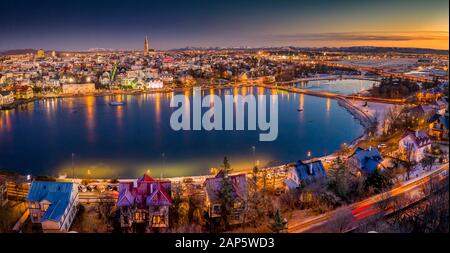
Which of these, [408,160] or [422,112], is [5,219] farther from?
[422,112]

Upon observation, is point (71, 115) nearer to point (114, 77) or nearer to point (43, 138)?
point (43, 138)

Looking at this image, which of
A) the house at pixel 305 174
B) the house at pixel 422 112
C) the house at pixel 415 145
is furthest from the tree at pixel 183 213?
the house at pixel 422 112

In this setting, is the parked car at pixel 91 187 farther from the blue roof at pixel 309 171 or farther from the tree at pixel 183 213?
the blue roof at pixel 309 171

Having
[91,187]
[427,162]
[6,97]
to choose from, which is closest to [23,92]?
[6,97]

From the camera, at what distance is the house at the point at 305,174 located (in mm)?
3114

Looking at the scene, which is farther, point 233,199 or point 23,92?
point 23,92

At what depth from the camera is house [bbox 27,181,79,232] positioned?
250cm

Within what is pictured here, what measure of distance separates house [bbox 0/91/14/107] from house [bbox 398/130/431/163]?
8279 millimetres

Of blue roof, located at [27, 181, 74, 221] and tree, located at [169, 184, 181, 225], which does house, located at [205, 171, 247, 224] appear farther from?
blue roof, located at [27, 181, 74, 221]

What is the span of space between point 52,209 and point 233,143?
2876mm

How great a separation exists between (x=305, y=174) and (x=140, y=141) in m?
2.92

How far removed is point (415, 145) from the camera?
12.5 feet

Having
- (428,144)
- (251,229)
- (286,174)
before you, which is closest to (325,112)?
(428,144)

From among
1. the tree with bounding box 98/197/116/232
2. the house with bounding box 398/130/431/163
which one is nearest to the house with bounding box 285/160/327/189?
the house with bounding box 398/130/431/163
